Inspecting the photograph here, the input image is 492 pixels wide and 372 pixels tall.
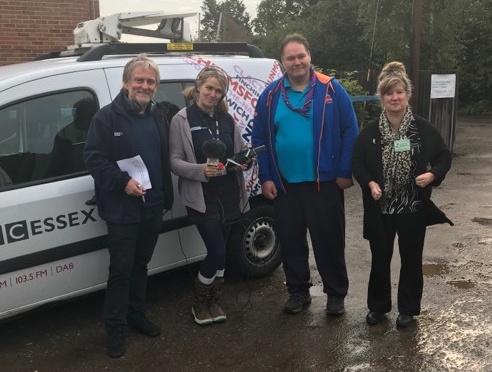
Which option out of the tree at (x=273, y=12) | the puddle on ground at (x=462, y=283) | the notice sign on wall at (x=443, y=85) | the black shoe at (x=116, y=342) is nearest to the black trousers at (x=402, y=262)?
the puddle on ground at (x=462, y=283)

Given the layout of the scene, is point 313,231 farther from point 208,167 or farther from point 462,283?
point 462,283

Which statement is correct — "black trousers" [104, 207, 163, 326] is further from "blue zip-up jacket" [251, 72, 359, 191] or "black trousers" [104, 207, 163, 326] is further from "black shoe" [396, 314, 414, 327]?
"black shoe" [396, 314, 414, 327]

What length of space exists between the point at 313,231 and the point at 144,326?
1.36 meters

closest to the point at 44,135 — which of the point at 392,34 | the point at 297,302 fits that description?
the point at 297,302

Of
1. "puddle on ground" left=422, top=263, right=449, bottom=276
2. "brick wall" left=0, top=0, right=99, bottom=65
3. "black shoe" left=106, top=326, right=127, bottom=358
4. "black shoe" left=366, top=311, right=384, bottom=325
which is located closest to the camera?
"black shoe" left=106, top=326, right=127, bottom=358

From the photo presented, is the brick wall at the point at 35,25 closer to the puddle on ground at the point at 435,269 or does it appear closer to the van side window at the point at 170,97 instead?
the van side window at the point at 170,97

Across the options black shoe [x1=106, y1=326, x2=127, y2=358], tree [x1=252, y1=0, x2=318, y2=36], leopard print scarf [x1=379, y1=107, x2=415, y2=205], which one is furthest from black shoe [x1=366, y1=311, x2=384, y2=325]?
tree [x1=252, y1=0, x2=318, y2=36]

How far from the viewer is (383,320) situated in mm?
3873

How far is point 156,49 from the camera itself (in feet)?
14.0

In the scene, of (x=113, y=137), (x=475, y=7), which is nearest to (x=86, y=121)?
(x=113, y=137)

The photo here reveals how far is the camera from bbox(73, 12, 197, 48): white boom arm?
5188 millimetres

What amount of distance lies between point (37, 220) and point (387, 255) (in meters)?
2.29

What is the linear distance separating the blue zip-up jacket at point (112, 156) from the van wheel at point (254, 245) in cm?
131

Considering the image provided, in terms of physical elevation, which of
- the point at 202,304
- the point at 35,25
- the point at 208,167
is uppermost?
the point at 35,25
